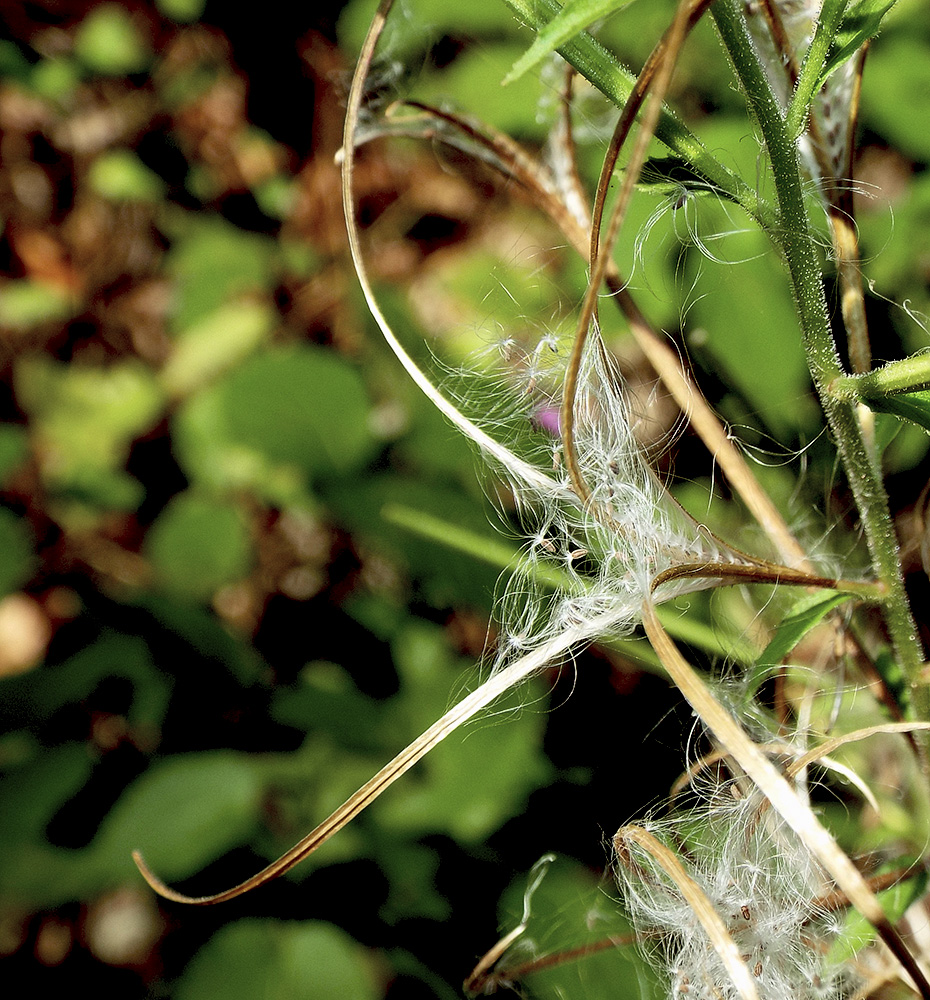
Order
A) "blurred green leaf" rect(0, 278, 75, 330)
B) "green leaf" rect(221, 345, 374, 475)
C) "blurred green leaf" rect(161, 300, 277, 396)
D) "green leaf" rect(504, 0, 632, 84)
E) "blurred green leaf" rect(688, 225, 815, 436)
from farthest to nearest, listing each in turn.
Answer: "blurred green leaf" rect(0, 278, 75, 330) → "blurred green leaf" rect(161, 300, 277, 396) → "green leaf" rect(221, 345, 374, 475) → "blurred green leaf" rect(688, 225, 815, 436) → "green leaf" rect(504, 0, 632, 84)

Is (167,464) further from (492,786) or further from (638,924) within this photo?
(638,924)

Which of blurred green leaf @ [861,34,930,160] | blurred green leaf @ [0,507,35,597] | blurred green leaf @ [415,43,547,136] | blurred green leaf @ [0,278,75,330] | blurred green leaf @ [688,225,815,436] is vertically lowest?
blurred green leaf @ [0,507,35,597]

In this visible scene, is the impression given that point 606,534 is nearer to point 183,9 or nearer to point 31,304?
point 31,304

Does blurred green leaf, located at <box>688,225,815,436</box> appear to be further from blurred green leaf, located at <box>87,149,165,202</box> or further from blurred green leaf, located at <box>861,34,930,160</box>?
blurred green leaf, located at <box>87,149,165,202</box>

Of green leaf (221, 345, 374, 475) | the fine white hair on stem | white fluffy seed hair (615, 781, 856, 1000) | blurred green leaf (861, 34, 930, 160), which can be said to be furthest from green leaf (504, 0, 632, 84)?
green leaf (221, 345, 374, 475)

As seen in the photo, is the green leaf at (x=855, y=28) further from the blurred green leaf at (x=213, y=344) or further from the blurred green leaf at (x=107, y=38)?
the blurred green leaf at (x=107, y=38)

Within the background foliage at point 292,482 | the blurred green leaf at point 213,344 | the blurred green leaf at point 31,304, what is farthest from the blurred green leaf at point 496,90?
the blurred green leaf at point 31,304

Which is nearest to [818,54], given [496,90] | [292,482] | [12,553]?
[496,90]

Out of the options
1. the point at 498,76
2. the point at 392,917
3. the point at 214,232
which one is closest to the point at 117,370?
the point at 214,232
